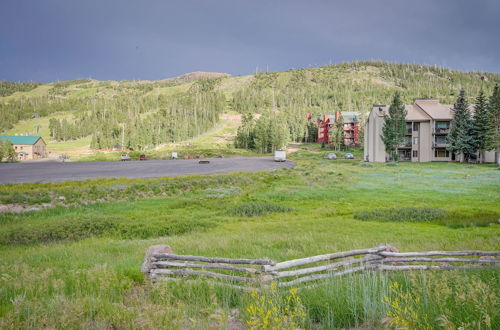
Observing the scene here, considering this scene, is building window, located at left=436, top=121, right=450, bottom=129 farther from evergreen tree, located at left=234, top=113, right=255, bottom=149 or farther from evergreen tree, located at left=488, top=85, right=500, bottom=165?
evergreen tree, located at left=234, top=113, right=255, bottom=149

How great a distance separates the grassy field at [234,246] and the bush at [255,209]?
0.44ft

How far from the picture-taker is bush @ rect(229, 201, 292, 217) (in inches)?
896

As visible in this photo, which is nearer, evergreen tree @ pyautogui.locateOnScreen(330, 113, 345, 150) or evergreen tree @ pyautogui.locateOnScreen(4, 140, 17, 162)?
evergreen tree @ pyautogui.locateOnScreen(4, 140, 17, 162)

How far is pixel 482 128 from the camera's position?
6650 centimetres

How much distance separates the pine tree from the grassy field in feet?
116

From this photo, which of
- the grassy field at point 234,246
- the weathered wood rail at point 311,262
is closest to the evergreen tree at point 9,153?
the grassy field at point 234,246

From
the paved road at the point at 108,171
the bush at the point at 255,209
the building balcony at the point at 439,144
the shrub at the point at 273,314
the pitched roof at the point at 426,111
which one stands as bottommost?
the bush at the point at 255,209

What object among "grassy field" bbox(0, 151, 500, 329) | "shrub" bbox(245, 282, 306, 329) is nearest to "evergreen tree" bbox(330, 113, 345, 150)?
"grassy field" bbox(0, 151, 500, 329)

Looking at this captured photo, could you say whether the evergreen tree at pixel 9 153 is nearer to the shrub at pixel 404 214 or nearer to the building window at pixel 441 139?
the shrub at pixel 404 214

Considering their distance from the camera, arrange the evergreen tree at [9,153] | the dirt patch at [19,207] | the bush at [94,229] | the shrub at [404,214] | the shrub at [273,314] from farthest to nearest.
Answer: the evergreen tree at [9,153] → the dirt patch at [19,207] → the shrub at [404,214] → the bush at [94,229] → the shrub at [273,314]

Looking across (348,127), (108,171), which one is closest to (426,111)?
(348,127)

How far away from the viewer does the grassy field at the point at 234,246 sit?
5.34m

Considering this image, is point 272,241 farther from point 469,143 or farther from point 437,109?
point 437,109

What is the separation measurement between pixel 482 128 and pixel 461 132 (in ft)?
12.5
